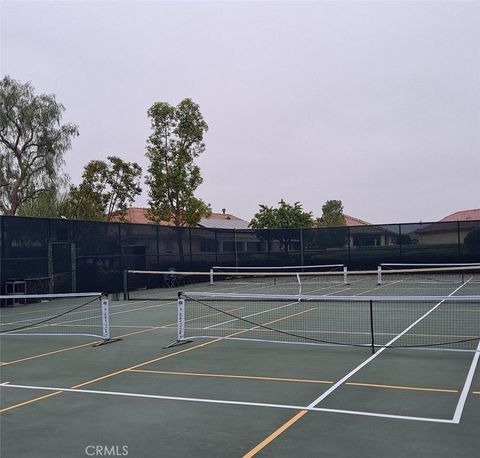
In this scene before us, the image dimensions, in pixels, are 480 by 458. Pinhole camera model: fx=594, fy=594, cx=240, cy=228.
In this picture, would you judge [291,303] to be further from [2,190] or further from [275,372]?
[2,190]

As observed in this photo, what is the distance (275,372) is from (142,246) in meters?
22.8

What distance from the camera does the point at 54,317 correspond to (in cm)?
1529

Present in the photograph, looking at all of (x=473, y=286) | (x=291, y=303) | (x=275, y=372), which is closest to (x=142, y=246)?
(x=291, y=303)

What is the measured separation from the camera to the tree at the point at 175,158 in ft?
140

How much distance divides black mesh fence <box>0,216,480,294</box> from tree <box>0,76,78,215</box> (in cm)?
1460

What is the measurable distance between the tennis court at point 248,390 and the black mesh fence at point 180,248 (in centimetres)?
1016

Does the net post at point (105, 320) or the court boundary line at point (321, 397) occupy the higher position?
the net post at point (105, 320)

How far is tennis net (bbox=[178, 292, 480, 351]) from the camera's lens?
489 inches

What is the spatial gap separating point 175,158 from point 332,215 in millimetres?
38181

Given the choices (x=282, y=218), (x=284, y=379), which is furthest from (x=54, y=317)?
(x=282, y=218)

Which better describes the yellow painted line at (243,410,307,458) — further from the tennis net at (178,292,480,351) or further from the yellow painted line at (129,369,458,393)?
the tennis net at (178,292,480,351)

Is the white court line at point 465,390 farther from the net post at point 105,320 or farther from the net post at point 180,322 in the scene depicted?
the net post at point 105,320

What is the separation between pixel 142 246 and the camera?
31781 millimetres

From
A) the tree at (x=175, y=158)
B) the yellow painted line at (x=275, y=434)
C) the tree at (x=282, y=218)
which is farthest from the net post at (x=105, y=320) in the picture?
the tree at (x=282, y=218)
